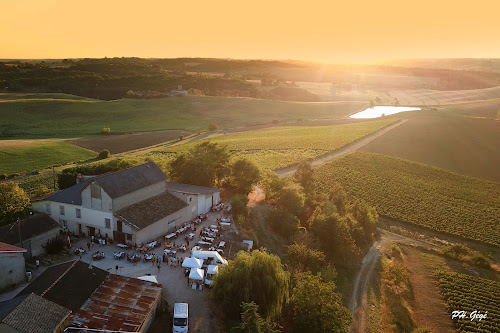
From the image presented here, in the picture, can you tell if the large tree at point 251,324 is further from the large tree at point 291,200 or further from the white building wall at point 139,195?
the large tree at point 291,200

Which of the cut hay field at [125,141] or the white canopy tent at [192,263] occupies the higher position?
the cut hay field at [125,141]

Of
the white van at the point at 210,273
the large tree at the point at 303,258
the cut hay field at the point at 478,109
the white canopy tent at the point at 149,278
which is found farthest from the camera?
the cut hay field at the point at 478,109

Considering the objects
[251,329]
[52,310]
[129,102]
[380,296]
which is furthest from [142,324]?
[129,102]

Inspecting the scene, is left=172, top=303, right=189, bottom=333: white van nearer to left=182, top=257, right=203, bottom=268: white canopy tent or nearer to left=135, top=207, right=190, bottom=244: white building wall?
left=182, top=257, right=203, bottom=268: white canopy tent

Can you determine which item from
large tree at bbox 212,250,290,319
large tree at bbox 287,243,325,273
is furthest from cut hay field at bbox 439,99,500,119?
large tree at bbox 212,250,290,319

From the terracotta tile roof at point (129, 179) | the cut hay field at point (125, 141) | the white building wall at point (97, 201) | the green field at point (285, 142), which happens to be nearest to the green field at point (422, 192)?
the green field at point (285, 142)

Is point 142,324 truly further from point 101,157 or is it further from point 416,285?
point 101,157

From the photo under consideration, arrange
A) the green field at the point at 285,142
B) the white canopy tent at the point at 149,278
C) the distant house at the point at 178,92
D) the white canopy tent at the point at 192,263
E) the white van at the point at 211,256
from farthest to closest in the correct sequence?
the distant house at the point at 178,92
the green field at the point at 285,142
the white van at the point at 211,256
the white canopy tent at the point at 192,263
the white canopy tent at the point at 149,278

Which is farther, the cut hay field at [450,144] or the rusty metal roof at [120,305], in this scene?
the cut hay field at [450,144]
